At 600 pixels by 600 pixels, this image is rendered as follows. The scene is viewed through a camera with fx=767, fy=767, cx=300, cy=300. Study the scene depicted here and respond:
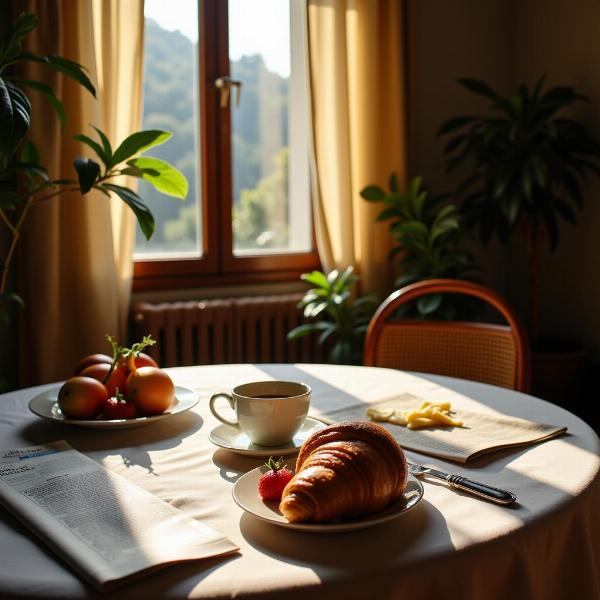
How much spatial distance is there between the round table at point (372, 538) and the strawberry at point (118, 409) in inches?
1.1

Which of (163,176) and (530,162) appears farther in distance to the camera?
(530,162)

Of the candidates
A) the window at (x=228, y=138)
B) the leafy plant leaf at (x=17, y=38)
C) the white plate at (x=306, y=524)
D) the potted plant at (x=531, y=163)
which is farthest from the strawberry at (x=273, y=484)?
the potted plant at (x=531, y=163)

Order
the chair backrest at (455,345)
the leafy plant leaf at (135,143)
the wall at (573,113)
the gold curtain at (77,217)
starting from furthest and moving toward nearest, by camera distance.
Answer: the wall at (573,113)
the gold curtain at (77,217)
the leafy plant leaf at (135,143)
the chair backrest at (455,345)

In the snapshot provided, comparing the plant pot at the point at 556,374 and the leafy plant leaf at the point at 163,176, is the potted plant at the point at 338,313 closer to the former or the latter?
the plant pot at the point at 556,374

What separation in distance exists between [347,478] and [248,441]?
33cm

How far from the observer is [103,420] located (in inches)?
45.9

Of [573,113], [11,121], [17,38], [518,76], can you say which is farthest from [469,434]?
[518,76]

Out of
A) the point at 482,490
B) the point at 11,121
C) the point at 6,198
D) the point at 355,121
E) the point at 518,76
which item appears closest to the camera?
the point at 482,490

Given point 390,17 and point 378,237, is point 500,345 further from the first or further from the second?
point 390,17

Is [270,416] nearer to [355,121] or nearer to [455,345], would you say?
[455,345]

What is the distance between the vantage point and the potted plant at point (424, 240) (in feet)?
9.89

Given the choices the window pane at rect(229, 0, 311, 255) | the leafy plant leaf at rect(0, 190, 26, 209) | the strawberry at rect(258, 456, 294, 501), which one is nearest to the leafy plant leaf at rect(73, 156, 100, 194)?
the leafy plant leaf at rect(0, 190, 26, 209)

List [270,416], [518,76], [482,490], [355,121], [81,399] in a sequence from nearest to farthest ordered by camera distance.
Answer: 1. [482,490]
2. [270,416]
3. [81,399]
4. [355,121]
5. [518,76]

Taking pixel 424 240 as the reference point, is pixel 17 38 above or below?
above
